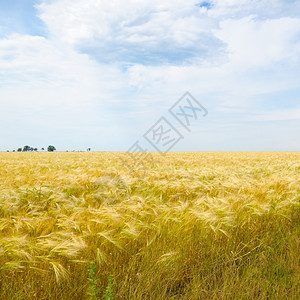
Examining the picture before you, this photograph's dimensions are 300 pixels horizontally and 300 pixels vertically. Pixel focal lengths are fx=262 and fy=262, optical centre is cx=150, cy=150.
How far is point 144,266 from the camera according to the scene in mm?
1887

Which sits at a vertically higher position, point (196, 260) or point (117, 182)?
point (117, 182)

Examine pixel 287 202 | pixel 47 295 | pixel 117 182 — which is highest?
pixel 117 182

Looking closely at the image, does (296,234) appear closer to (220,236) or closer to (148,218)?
(220,236)

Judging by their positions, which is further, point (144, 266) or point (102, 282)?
point (144, 266)

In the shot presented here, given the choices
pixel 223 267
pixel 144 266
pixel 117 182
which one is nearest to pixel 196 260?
pixel 223 267

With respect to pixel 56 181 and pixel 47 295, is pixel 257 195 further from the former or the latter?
pixel 56 181

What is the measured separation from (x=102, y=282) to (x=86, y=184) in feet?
9.44

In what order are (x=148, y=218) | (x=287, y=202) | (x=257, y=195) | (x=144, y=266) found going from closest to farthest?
(x=144, y=266) < (x=148, y=218) < (x=287, y=202) < (x=257, y=195)

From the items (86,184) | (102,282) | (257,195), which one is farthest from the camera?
(86,184)

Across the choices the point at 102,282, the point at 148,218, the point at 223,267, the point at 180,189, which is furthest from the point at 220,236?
the point at 180,189

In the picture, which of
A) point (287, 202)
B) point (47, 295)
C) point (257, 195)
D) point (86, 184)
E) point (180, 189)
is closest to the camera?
point (47, 295)

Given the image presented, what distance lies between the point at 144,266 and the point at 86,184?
2.83m

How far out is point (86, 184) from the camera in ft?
14.8

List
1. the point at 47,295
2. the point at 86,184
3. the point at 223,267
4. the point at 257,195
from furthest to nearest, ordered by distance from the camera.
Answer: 1. the point at 86,184
2. the point at 257,195
3. the point at 223,267
4. the point at 47,295
